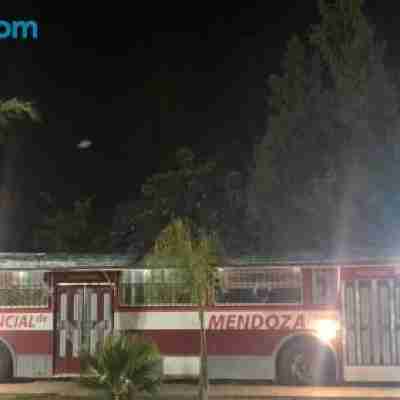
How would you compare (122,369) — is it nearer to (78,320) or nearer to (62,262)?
(78,320)

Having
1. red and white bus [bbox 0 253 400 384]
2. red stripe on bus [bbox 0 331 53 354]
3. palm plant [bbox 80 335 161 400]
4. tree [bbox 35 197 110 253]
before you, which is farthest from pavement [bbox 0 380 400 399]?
tree [bbox 35 197 110 253]

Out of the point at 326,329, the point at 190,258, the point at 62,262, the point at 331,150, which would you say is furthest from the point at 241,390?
the point at 331,150

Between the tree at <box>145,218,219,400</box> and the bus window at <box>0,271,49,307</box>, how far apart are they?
3.51 m

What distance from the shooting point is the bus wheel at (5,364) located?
15.9 metres

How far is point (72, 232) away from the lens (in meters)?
38.5

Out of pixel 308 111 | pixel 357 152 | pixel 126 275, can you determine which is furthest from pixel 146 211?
pixel 126 275

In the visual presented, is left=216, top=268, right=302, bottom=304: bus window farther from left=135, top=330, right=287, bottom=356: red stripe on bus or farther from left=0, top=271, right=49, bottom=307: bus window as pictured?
left=0, top=271, right=49, bottom=307: bus window

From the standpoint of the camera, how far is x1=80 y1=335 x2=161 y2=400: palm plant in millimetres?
11711

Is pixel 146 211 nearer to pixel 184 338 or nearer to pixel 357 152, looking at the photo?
pixel 357 152

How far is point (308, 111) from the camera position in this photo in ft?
90.8

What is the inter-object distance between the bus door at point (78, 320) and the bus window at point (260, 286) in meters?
2.41

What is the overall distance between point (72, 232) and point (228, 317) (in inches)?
956

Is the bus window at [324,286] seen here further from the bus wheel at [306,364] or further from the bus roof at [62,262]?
the bus roof at [62,262]

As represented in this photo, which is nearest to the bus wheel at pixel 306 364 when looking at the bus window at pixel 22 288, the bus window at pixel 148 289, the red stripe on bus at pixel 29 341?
the bus window at pixel 148 289
